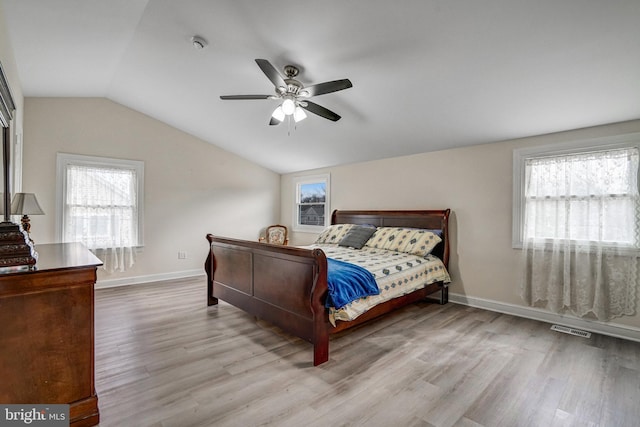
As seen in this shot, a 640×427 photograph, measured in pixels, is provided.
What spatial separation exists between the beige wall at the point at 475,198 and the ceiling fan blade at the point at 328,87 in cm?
235

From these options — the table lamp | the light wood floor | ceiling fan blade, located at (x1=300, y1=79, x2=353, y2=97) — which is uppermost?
ceiling fan blade, located at (x1=300, y1=79, x2=353, y2=97)

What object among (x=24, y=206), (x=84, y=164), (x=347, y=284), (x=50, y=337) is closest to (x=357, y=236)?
(x=347, y=284)

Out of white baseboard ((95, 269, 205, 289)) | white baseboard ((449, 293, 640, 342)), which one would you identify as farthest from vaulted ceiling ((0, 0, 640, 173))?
white baseboard ((95, 269, 205, 289))

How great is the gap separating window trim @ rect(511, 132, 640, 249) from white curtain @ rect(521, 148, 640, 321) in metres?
0.05

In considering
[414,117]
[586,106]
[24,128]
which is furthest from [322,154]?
[24,128]

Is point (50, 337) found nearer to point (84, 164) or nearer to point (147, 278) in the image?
point (147, 278)

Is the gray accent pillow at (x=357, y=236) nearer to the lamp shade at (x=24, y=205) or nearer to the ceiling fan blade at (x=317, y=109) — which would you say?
the ceiling fan blade at (x=317, y=109)

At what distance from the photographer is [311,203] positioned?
6.16m

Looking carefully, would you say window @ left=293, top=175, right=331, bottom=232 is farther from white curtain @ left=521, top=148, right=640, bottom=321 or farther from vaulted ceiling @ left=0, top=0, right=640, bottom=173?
white curtain @ left=521, top=148, right=640, bottom=321

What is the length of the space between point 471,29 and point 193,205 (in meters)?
4.90

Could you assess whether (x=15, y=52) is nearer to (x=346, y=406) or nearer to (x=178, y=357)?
(x=178, y=357)

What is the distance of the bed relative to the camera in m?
2.42

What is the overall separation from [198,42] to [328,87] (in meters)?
1.45

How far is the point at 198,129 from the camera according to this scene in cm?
512
